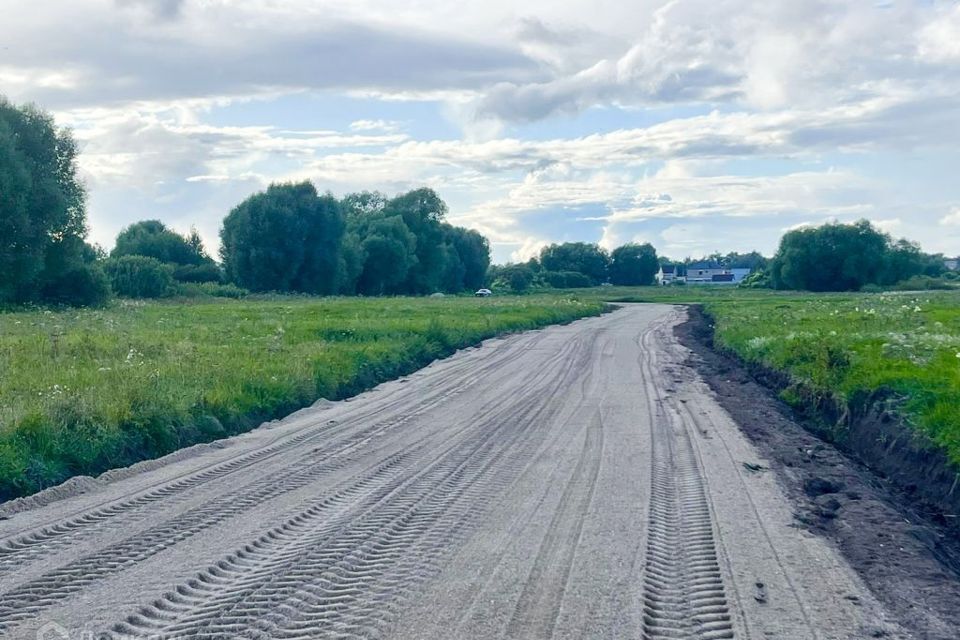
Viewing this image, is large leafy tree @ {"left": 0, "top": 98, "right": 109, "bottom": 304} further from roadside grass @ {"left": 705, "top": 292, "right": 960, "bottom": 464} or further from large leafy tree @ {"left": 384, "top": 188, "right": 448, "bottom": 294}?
large leafy tree @ {"left": 384, "top": 188, "right": 448, "bottom": 294}

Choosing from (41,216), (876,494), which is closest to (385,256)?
(41,216)

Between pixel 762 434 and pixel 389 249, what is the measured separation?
8991 centimetres

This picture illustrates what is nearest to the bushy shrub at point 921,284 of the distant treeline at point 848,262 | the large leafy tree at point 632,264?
the distant treeline at point 848,262

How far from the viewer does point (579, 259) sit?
16938cm

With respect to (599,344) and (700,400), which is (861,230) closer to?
(599,344)

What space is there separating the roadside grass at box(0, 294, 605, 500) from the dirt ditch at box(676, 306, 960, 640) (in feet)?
24.3

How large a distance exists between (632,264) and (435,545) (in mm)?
166102

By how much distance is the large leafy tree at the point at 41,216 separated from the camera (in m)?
45.3

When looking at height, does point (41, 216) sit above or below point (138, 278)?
above

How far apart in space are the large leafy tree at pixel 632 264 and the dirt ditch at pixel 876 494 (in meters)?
154

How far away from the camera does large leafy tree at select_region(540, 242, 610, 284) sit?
551ft

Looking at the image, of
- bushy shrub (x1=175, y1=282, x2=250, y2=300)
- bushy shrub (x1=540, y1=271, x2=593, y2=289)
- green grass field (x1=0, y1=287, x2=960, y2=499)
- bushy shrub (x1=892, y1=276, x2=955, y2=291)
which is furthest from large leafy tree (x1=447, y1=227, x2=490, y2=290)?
green grass field (x1=0, y1=287, x2=960, y2=499)

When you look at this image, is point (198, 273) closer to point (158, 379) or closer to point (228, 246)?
point (228, 246)

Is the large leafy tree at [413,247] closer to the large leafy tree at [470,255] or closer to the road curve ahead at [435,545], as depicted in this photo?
the large leafy tree at [470,255]
